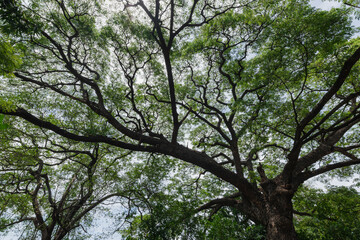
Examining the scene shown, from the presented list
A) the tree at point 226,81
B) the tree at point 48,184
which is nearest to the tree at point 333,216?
the tree at point 226,81

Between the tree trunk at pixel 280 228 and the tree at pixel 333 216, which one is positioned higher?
the tree at pixel 333 216

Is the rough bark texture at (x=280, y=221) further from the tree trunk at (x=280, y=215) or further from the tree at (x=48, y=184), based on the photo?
the tree at (x=48, y=184)

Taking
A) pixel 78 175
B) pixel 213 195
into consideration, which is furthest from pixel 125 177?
pixel 213 195

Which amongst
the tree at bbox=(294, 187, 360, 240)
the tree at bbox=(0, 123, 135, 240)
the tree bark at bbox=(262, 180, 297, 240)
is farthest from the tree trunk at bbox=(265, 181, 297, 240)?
the tree at bbox=(0, 123, 135, 240)

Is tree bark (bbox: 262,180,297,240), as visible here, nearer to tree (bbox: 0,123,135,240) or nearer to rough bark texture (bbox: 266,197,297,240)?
rough bark texture (bbox: 266,197,297,240)

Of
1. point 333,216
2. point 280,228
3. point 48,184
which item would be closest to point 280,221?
point 280,228

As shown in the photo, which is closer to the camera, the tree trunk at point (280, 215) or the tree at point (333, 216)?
the tree trunk at point (280, 215)

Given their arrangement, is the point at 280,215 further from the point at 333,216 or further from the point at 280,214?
the point at 333,216

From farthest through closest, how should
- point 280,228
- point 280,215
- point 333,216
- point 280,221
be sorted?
1. point 333,216
2. point 280,215
3. point 280,221
4. point 280,228

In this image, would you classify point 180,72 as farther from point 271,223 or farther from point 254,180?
point 271,223

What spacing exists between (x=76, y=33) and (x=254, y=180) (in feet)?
24.5

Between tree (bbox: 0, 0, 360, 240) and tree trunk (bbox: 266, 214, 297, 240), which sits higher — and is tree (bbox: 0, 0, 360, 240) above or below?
above

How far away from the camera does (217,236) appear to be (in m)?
5.44

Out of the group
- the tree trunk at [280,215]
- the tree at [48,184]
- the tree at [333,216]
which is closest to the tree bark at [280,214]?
the tree trunk at [280,215]
